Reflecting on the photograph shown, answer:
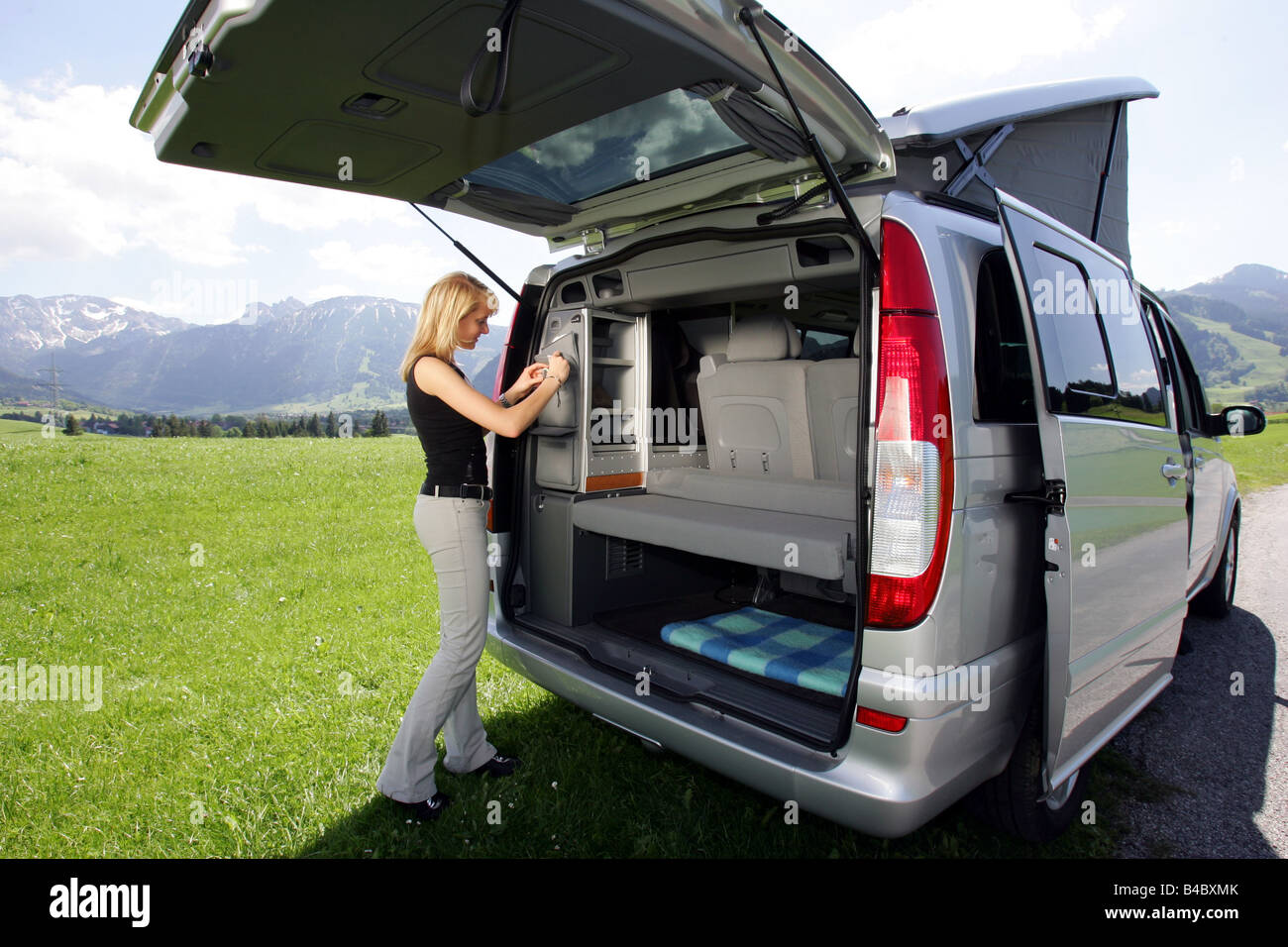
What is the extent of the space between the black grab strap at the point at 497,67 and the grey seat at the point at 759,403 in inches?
87.6

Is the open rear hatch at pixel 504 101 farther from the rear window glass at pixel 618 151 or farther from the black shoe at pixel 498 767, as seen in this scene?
the black shoe at pixel 498 767

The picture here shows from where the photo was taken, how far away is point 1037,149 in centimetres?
310

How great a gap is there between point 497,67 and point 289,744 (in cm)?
290

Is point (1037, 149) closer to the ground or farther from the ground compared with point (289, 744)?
farther from the ground

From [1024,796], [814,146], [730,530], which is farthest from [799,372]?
[1024,796]

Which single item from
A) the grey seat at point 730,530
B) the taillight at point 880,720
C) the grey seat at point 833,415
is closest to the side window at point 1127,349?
the grey seat at point 833,415

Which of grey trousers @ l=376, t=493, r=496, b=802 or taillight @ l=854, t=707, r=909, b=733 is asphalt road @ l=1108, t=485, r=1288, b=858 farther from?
grey trousers @ l=376, t=493, r=496, b=802

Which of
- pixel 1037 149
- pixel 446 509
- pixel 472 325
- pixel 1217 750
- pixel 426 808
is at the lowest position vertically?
pixel 1217 750

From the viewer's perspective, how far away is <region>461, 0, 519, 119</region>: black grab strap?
4.75 ft

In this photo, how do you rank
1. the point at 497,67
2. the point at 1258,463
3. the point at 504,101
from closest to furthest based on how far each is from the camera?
the point at 497,67
the point at 504,101
the point at 1258,463

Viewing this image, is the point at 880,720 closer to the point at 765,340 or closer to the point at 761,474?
the point at 761,474
